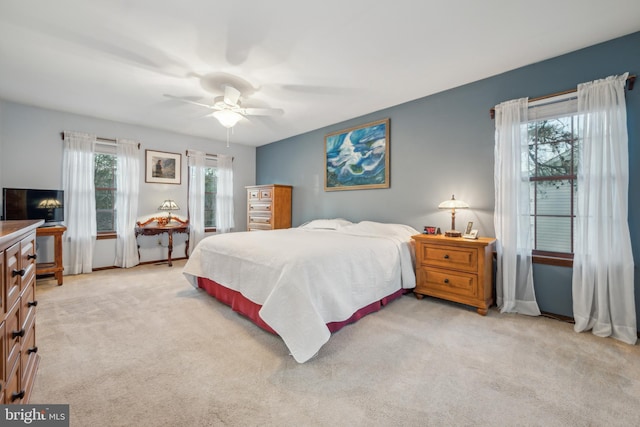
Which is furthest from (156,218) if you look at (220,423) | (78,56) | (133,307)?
(220,423)

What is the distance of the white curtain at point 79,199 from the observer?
437 cm

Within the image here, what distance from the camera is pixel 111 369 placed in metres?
1.89

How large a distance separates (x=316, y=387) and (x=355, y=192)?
3.37m

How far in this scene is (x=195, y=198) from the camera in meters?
5.67

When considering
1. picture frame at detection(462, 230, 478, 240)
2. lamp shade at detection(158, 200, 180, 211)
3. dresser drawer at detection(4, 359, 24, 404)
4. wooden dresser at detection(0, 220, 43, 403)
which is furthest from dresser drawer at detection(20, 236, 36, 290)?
lamp shade at detection(158, 200, 180, 211)

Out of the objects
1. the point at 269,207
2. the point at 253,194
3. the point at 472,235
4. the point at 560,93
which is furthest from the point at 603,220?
the point at 253,194

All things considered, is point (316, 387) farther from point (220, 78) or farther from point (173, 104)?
point (173, 104)

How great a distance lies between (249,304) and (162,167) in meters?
4.02

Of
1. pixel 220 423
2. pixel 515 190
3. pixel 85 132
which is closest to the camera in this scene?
pixel 220 423

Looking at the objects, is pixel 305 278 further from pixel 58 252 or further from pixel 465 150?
pixel 58 252

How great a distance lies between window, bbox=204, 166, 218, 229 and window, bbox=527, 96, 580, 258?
18.5ft

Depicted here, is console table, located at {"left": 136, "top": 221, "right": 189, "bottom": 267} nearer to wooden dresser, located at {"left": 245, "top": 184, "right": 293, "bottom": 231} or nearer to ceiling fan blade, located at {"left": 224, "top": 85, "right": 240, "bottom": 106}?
wooden dresser, located at {"left": 245, "top": 184, "right": 293, "bottom": 231}

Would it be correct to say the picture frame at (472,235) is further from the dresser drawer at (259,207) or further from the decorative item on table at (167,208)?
the decorative item on table at (167,208)

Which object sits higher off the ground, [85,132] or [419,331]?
[85,132]
